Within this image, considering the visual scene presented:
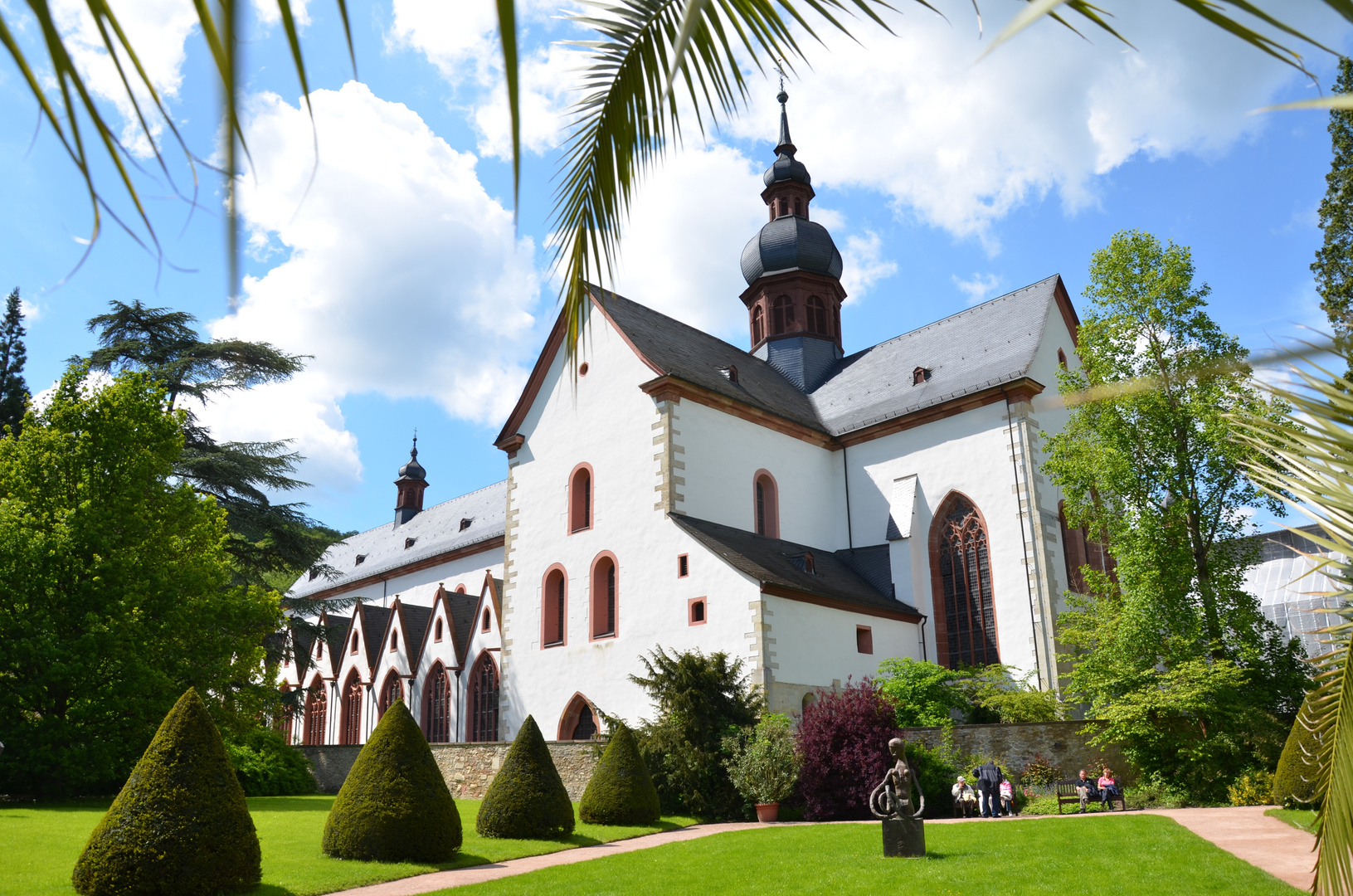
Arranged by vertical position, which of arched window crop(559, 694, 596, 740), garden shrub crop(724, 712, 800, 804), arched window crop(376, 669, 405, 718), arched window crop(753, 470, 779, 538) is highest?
arched window crop(753, 470, 779, 538)

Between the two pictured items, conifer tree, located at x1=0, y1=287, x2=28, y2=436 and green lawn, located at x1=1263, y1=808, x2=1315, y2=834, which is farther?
conifer tree, located at x1=0, y1=287, x2=28, y2=436

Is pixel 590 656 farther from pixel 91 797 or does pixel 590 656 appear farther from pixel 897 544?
pixel 91 797

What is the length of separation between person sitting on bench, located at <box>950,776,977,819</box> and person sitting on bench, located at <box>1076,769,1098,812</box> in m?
1.89

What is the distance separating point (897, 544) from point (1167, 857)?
1612 cm

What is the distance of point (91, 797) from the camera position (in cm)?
2266

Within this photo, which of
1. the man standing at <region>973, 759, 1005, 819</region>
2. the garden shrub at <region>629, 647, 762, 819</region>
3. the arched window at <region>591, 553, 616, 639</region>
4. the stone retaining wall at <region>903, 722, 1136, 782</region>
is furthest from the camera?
the arched window at <region>591, 553, 616, 639</region>

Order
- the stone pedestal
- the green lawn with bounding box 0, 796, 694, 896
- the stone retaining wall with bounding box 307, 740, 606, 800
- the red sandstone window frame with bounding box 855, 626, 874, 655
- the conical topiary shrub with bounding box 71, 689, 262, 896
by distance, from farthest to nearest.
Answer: the red sandstone window frame with bounding box 855, 626, 874, 655
the stone retaining wall with bounding box 307, 740, 606, 800
the stone pedestal
the green lawn with bounding box 0, 796, 694, 896
the conical topiary shrub with bounding box 71, 689, 262, 896

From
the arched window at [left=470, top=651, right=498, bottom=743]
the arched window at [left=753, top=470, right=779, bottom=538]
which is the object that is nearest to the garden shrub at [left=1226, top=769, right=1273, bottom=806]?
the arched window at [left=753, top=470, right=779, bottom=538]

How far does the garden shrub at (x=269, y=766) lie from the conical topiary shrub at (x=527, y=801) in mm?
12736

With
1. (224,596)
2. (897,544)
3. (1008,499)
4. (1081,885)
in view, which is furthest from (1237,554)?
(224,596)

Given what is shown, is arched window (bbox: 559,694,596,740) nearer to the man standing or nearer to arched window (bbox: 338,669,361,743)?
the man standing

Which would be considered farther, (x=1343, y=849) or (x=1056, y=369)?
(x=1056, y=369)

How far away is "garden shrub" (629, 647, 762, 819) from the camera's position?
2009cm

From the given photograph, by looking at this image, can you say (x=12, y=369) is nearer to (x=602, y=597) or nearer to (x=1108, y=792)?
(x=602, y=597)
